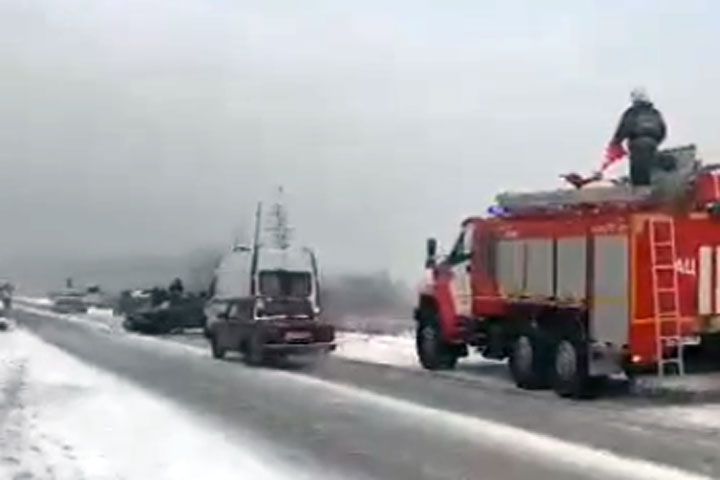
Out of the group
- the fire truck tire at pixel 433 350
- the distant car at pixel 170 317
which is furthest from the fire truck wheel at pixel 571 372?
the distant car at pixel 170 317

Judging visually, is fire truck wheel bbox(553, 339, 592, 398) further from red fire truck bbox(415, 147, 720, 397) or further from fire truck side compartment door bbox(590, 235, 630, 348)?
fire truck side compartment door bbox(590, 235, 630, 348)

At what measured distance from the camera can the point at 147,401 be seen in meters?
19.6

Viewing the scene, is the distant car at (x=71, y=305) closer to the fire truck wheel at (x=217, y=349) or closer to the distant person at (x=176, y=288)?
the distant person at (x=176, y=288)

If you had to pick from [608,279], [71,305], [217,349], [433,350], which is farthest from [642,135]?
[71,305]

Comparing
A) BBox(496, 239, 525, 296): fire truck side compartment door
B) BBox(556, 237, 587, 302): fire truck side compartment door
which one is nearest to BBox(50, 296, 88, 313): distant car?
BBox(496, 239, 525, 296): fire truck side compartment door

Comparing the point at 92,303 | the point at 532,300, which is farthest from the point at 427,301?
the point at 92,303

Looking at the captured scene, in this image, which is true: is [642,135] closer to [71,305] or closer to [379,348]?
[379,348]

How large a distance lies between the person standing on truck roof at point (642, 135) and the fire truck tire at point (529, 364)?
308 centimetres

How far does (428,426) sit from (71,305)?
76.9m

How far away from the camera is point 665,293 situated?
62.0 ft

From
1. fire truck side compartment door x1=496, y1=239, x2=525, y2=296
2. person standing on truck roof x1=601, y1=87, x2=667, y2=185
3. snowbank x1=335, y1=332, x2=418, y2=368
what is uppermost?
person standing on truck roof x1=601, y1=87, x2=667, y2=185

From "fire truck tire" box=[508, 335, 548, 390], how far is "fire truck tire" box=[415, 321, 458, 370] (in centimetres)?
391

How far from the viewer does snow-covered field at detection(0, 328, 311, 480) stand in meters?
12.0

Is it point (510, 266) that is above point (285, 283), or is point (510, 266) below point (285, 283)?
above
